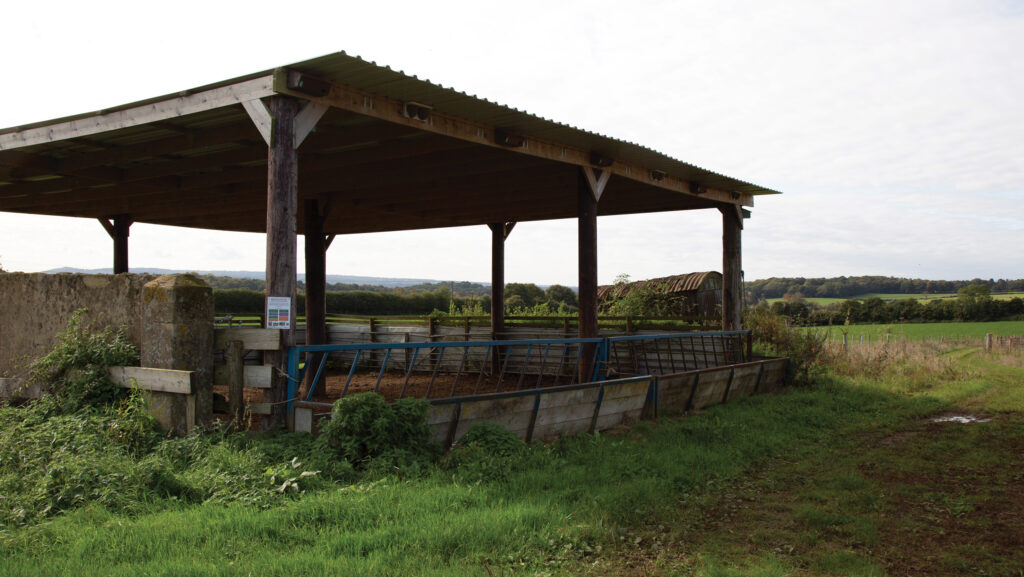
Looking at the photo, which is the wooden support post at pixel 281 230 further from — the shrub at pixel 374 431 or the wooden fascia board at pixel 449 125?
the shrub at pixel 374 431

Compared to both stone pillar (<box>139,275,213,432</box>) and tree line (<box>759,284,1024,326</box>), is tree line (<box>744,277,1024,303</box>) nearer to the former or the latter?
tree line (<box>759,284,1024,326</box>)

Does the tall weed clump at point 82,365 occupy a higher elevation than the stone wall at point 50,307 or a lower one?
lower

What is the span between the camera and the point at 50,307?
6.95 m

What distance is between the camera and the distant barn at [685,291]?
62.8 ft

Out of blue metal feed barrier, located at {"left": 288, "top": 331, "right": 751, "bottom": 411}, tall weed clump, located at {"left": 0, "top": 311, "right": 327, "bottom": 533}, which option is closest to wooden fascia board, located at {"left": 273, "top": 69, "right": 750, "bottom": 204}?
blue metal feed barrier, located at {"left": 288, "top": 331, "right": 751, "bottom": 411}

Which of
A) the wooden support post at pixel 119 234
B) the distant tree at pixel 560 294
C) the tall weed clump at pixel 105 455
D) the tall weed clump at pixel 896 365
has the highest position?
the wooden support post at pixel 119 234

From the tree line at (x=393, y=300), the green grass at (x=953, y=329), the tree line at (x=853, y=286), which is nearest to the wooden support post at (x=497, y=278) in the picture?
the tree line at (x=393, y=300)

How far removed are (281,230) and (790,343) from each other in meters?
10.9

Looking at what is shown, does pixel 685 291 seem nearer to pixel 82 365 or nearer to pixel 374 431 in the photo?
pixel 374 431

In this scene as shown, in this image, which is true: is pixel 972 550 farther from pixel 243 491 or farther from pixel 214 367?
pixel 214 367

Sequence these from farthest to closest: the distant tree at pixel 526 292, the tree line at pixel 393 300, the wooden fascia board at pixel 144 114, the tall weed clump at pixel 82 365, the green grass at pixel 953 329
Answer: the distant tree at pixel 526 292 < the tree line at pixel 393 300 < the green grass at pixel 953 329 < the wooden fascia board at pixel 144 114 < the tall weed clump at pixel 82 365

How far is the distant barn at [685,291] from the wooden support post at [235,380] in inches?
556

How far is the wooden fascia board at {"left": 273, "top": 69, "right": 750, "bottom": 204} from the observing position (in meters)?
6.50

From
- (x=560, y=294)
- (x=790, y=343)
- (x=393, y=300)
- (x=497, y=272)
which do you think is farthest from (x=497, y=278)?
(x=560, y=294)
